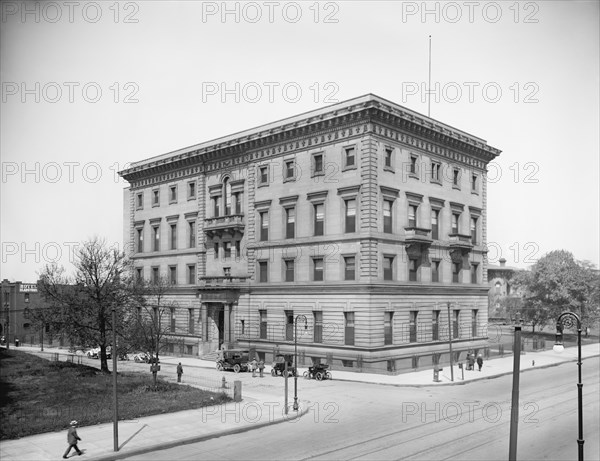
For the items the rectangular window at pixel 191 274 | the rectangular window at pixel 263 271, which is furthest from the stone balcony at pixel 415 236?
the rectangular window at pixel 191 274

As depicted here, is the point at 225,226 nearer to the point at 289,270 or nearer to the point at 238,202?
the point at 238,202

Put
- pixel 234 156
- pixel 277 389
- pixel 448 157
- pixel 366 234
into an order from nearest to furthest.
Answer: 1. pixel 277 389
2. pixel 366 234
3. pixel 448 157
4. pixel 234 156

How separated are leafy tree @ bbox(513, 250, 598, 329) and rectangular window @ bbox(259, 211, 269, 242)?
125 feet

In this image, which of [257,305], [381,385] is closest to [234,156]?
[257,305]

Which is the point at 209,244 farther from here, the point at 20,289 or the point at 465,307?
the point at 465,307

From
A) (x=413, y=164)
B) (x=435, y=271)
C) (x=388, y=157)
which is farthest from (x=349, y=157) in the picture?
(x=435, y=271)

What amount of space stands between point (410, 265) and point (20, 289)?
33.0 meters

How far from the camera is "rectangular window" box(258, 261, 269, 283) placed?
4853 centimetres

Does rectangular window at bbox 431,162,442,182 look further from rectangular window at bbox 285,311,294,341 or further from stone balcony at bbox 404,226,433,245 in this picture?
rectangular window at bbox 285,311,294,341

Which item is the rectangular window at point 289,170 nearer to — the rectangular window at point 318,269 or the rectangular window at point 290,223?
the rectangular window at point 290,223

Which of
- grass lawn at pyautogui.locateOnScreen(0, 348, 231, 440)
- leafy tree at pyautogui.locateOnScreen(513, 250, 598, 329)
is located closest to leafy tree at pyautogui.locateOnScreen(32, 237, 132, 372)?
grass lawn at pyautogui.locateOnScreen(0, 348, 231, 440)

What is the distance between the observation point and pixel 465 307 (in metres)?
50.2

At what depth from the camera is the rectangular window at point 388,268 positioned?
140 feet

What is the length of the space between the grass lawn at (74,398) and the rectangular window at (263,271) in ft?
42.9
